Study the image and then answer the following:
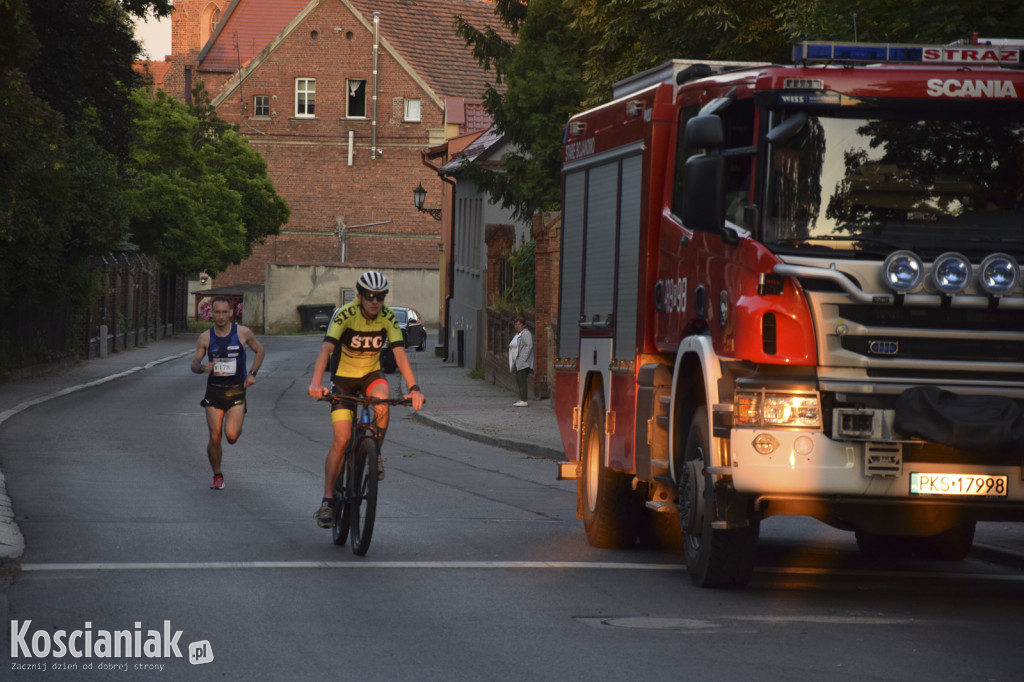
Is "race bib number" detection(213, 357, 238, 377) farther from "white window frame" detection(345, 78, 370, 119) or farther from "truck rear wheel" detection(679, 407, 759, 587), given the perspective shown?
"white window frame" detection(345, 78, 370, 119)

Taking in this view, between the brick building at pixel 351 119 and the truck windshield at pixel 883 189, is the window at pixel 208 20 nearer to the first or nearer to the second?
the brick building at pixel 351 119

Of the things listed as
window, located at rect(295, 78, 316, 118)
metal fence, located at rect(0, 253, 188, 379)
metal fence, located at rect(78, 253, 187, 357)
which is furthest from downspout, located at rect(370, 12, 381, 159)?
metal fence, located at rect(78, 253, 187, 357)

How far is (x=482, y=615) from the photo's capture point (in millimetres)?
8391

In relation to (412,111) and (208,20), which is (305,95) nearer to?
(412,111)

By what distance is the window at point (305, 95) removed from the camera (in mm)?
77688

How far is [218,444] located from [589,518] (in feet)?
16.1

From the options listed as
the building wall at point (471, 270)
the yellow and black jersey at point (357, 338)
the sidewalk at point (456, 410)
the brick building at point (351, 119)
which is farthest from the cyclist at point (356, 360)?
the brick building at point (351, 119)

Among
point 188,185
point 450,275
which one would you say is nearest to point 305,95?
point 188,185

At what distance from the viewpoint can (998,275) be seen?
28.1ft

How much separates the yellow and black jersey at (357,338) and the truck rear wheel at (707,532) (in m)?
2.54

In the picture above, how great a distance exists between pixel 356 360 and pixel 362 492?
1.01m

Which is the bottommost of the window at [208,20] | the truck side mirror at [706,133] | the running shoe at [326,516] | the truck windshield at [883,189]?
the running shoe at [326,516]

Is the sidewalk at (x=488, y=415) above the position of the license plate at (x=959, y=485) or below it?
below

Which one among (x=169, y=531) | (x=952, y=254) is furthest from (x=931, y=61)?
(x=169, y=531)
